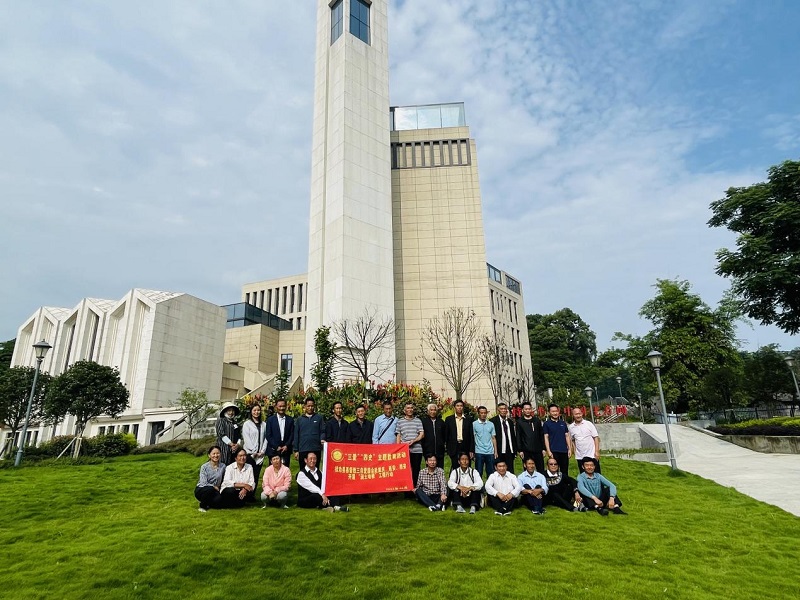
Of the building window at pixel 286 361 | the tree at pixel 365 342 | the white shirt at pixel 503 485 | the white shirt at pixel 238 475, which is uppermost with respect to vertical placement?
the building window at pixel 286 361

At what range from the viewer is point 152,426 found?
33250 mm

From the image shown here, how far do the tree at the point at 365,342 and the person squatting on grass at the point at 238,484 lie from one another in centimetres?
1576

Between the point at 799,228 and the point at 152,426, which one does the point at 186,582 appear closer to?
the point at 799,228

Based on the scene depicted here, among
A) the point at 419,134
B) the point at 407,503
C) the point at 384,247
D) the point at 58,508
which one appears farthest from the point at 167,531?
the point at 419,134

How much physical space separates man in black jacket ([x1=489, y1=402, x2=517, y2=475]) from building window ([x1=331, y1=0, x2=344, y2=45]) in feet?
105

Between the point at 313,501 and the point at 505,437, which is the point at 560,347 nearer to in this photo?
the point at 505,437

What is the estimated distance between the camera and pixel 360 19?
33.6m

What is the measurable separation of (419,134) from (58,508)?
37.4 m

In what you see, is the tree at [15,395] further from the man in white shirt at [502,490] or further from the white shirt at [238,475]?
the man in white shirt at [502,490]

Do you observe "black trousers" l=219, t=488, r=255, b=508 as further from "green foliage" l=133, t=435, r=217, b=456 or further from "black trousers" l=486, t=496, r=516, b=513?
"green foliage" l=133, t=435, r=217, b=456

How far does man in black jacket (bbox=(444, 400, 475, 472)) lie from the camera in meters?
8.67

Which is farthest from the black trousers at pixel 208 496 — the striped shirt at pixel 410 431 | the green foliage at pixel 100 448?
the green foliage at pixel 100 448

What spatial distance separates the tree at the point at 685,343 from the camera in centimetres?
3416

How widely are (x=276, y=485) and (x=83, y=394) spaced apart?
2075 cm
